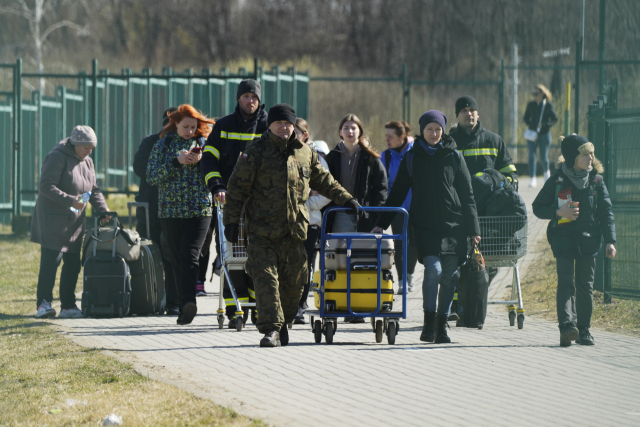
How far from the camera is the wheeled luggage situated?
7.95 metres

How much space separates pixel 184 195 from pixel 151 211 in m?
1.51

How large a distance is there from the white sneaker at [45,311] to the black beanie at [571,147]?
5.09 metres

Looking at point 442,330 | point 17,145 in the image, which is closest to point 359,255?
point 442,330

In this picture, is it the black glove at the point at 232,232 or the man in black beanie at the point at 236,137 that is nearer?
the black glove at the point at 232,232

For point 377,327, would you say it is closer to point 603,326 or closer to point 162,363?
point 162,363

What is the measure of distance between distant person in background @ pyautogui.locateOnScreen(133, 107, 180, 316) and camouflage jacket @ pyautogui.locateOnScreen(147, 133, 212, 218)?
0.74 m

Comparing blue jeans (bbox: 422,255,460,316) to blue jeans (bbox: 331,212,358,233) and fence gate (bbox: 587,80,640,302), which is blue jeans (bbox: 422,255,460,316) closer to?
blue jeans (bbox: 331,212,358,233)

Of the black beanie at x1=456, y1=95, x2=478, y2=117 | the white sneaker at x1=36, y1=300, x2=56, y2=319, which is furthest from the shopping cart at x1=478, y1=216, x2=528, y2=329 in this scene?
the white sneaker at x1=36, y1=300, x2=56, y2=319

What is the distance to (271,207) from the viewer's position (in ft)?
24.0

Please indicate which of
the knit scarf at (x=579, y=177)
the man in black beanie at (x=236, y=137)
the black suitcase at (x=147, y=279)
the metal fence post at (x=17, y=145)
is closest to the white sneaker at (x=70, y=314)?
the black suitcase at (x=147, y=279)

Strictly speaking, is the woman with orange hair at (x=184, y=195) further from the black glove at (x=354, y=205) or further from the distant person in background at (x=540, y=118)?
the distant person in background at (x=540, y=118)

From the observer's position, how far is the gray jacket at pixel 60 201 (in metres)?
9.70

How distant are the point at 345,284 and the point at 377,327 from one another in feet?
1.45

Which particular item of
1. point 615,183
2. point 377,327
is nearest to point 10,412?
point 377,327
